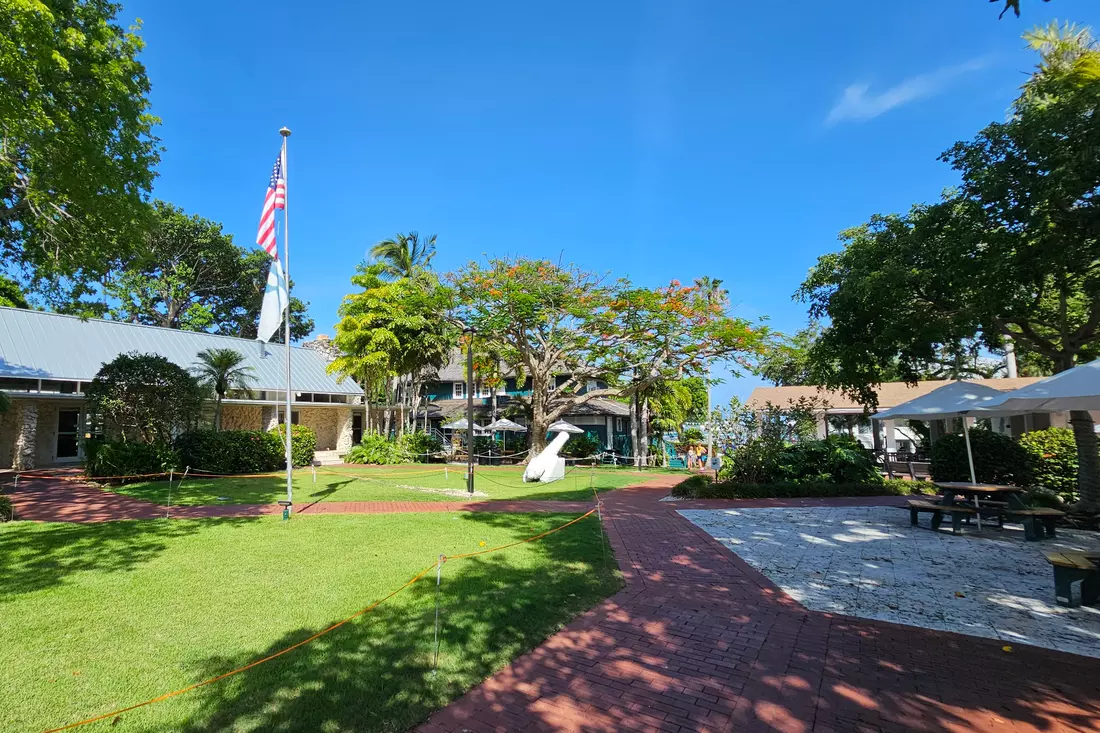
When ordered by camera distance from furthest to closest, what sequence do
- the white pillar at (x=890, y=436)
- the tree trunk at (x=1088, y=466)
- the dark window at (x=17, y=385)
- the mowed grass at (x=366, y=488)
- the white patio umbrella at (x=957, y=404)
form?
1. the white pillar at (x=890, y=436)
2. the dark window at (x=17, y=385)
3. the mowed grass at (x=366, y=488)
4. the tree trunk at (x=1088, y=466)
5. the white patio umbrella at (x=957, y=404)

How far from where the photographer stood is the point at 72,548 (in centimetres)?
761

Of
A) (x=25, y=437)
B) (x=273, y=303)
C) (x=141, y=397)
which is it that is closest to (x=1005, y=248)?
(x=273, y=303)

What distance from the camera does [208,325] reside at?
119 ft

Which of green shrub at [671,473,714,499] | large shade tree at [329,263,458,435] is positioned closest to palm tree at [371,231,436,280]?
large shade tree at [329,263,458,435]

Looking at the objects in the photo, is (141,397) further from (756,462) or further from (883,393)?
(883,393)

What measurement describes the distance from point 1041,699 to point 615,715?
2.98 meters

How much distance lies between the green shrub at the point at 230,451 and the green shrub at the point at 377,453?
437 centimetres

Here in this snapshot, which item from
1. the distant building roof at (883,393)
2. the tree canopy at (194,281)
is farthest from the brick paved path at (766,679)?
the tree canopy at (194,281)

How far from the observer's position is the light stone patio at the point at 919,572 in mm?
5062

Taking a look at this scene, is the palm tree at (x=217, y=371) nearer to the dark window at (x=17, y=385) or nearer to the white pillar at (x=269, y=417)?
the white pillar at (x=269, y=417)

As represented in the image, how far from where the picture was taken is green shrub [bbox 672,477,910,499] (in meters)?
13.9

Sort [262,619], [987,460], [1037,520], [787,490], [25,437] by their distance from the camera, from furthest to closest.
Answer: [25,437] → [787,490] → [987,460] → [1037,520] → [262,619]

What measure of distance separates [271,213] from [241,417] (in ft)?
62.9

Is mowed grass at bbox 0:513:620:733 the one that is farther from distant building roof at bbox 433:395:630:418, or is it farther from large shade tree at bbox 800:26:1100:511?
distant building roof at bbox 433:395:630:418
